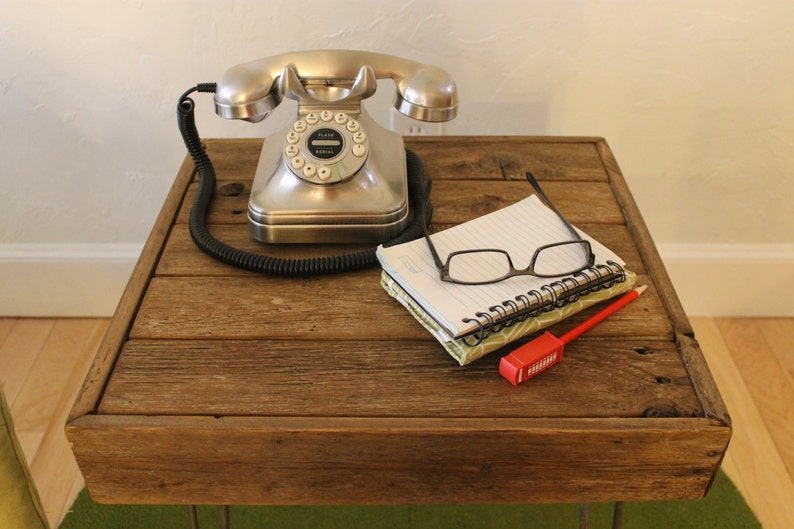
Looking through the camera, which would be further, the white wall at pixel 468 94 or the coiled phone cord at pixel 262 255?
the white wall at pixel 468 94

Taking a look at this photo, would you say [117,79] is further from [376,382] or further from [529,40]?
[376,382]

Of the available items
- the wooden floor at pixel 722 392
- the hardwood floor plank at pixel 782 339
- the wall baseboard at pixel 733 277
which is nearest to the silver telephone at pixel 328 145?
the wooden floor at pixel 722 392

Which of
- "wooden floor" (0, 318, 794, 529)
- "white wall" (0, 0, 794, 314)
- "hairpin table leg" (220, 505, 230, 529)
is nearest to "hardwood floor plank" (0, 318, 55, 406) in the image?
"wooden floor" (0, 318, 794, 529)

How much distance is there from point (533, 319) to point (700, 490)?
199mm

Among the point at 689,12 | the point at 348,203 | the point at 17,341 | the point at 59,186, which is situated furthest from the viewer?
the point at 17,341

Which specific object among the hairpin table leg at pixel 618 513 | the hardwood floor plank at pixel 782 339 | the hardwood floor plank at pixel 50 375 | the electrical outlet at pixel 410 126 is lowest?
the hardwood floor plank at pixel 50 375

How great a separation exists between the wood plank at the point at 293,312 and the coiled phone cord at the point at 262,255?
0.04 ft

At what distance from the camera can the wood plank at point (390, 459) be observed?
23.5 inches

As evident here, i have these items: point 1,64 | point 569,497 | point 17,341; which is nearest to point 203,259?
point 569,497

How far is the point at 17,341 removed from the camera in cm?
134

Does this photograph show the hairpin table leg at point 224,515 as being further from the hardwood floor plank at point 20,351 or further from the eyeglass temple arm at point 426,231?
the hardwood floor plank at point 20,351

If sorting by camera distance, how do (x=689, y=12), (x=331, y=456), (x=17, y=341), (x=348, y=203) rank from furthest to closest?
(x=17, y=341) < (x=689, y=12) < (x=348, y=203) < (x=331, y=456)

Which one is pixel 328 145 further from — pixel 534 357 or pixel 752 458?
pixel 752 458

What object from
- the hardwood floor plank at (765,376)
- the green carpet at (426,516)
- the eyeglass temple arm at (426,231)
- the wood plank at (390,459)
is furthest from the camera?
the hardwood floor plank at (765,376)
